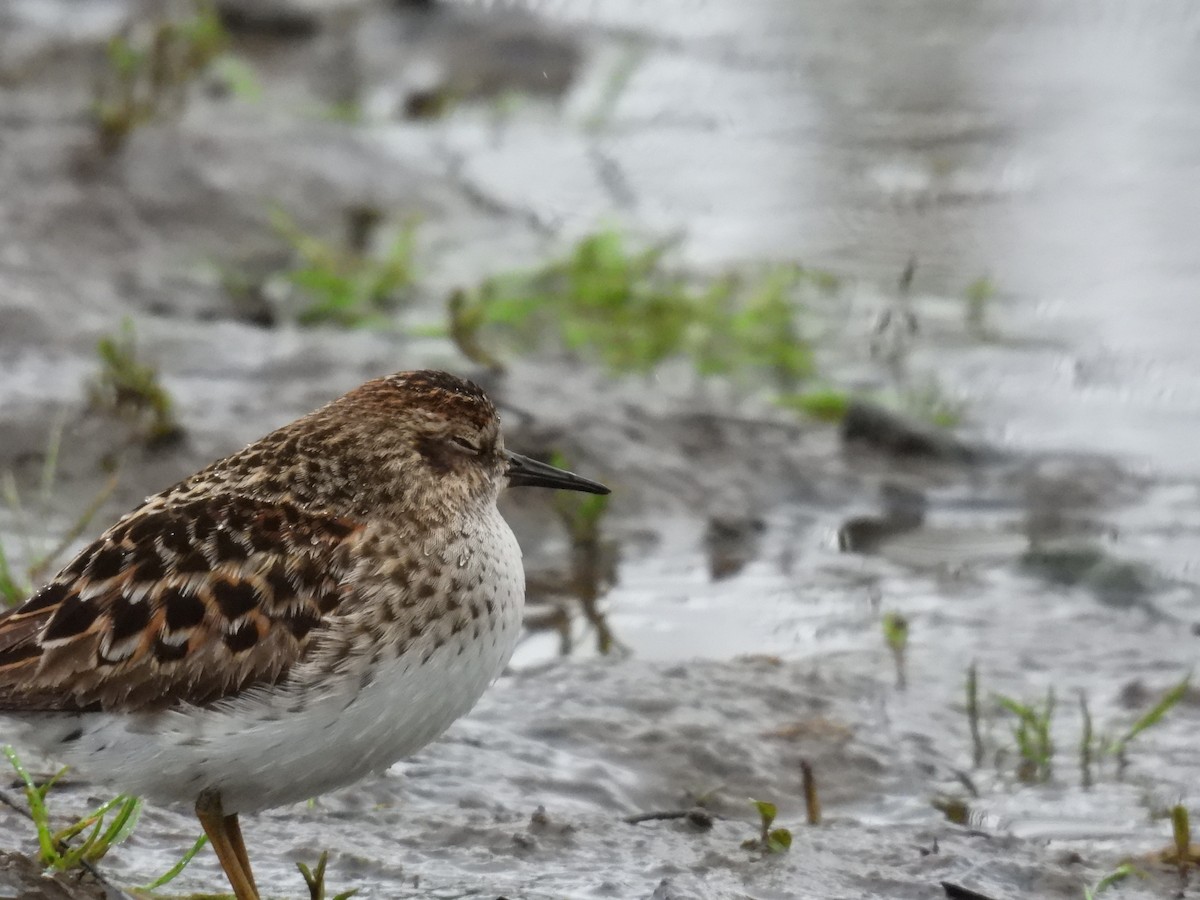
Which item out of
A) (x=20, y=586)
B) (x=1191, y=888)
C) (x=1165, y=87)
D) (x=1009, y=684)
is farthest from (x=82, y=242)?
(x=1165, y=87)

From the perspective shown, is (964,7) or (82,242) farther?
(964,7)

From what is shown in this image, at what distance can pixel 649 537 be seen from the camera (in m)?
8.02

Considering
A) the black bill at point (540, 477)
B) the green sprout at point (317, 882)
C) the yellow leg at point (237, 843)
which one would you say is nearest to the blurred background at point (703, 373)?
the yellow leg at point (237, 843)

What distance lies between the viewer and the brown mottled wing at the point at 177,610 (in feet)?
14.0

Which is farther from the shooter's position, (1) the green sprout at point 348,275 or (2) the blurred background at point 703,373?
(1) the green sprout at point 348,275

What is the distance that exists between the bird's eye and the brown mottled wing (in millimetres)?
609

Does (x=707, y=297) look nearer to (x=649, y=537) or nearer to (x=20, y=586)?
(x=649, y=537)

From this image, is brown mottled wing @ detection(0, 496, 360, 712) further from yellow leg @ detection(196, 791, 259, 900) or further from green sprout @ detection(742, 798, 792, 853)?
green sprout @ detection(742, 798, 792, 853)

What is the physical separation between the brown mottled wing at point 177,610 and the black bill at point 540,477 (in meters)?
0.90

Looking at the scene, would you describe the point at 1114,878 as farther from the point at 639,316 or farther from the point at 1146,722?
the point at 639,316

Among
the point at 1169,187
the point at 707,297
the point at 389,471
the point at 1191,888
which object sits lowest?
the point at 1191,888

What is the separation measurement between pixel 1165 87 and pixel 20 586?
1030 cm

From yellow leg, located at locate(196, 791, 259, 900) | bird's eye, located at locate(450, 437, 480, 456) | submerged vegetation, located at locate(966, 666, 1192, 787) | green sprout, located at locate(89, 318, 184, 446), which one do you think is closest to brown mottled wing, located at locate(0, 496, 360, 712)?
yellow leg, located at locate(196, 791, 259, 900)

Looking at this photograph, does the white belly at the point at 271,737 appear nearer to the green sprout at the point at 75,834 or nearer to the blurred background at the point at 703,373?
the green sprout at the point at 75,834
